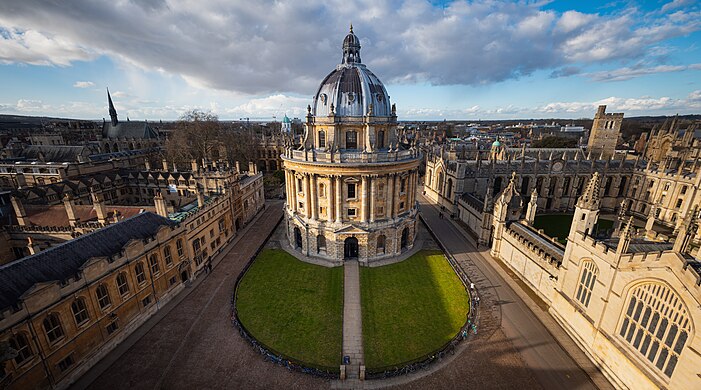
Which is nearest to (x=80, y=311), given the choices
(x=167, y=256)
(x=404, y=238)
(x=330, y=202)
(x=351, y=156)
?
(x=167, y=256)

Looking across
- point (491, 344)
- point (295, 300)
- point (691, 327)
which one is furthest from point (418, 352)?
point (691, 327)

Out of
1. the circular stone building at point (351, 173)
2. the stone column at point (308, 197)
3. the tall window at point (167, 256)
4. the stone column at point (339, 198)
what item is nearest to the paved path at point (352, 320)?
the circular stone building at point (351, 173)

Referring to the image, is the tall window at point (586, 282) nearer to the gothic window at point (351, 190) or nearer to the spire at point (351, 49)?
the gothic window at point (351, 190)

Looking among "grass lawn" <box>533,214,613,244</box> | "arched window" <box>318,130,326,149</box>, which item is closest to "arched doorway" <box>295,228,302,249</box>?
"arched window" <box>318,130,326,149</box>

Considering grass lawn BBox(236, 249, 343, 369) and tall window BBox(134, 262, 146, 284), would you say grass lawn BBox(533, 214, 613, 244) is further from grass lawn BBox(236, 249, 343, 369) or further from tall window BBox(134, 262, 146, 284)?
tall window BBox(134, 262, 146, 284)

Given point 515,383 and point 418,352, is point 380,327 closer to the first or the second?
point 418,352

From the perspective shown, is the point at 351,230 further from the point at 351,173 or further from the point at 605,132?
the point at 605,132

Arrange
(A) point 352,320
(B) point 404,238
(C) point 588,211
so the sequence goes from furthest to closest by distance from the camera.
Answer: (B) point 404,238 < (A) point 352,320 < (C) point 588,211
